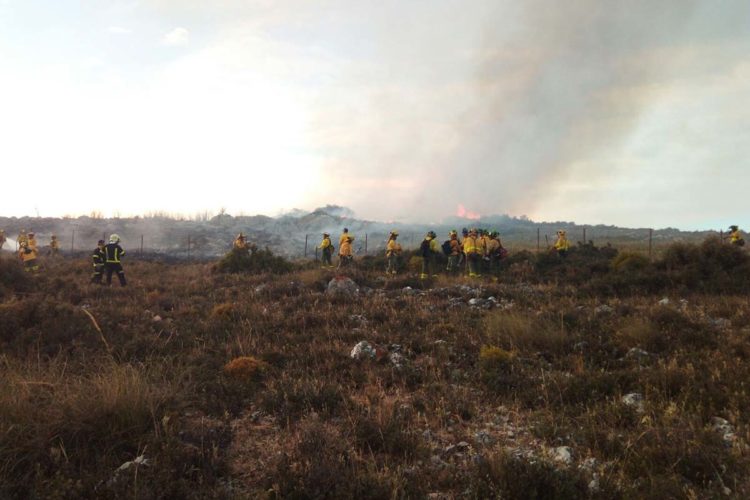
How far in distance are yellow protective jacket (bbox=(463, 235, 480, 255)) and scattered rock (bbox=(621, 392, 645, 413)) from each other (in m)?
12.1

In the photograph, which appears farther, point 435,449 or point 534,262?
point 534,262

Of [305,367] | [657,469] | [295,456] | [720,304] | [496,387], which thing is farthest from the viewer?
[720,304]

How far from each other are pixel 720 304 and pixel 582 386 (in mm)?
6380

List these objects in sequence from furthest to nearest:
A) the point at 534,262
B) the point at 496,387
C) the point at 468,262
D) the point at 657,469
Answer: the point at 534,262, the point at 468,262, the point at 496,387, the point at 657,469

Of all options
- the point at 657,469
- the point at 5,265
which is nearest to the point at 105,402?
the point at 657,469

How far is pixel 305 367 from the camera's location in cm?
579

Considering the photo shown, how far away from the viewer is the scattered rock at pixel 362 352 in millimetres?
6070

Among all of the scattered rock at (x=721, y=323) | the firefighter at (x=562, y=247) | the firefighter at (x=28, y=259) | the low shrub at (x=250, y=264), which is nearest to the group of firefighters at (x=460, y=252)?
the firefighter at (x=562, y=247)

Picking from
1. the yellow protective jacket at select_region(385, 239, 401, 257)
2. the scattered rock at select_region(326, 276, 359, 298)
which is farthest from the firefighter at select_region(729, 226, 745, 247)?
the scattered rock at select_region(326, 276, 359, 298)

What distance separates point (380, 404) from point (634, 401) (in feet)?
8.27

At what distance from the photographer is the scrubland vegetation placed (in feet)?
9.62

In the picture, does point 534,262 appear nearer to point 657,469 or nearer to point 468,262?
point 468,262

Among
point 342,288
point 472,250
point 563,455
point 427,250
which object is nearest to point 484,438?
point 563,455

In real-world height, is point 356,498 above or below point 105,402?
below
